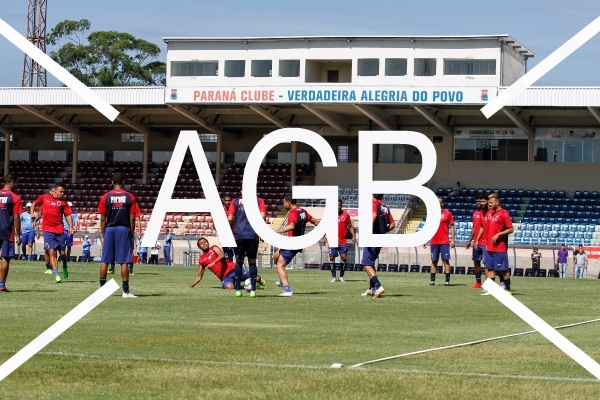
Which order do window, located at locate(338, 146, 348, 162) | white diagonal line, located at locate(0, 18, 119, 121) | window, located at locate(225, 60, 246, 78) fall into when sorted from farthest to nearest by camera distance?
window, located at locate(338, 146, 348, 162)
window, located at locate(225, 60, 246, 78)
white diagonal line, located at locate(0, 18, 119, 121)

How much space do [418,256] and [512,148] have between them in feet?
51.5

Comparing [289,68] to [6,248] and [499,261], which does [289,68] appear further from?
[6,248]

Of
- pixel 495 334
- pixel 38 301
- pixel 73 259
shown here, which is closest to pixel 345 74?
pixel 73 259

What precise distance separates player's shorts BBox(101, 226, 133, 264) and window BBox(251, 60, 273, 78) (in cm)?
4131

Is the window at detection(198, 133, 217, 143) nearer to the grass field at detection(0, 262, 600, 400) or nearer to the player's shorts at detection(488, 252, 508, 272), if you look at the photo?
the player's shorts at detection(488, 252, 508, 272)

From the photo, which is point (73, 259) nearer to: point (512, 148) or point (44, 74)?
point (512, 148)

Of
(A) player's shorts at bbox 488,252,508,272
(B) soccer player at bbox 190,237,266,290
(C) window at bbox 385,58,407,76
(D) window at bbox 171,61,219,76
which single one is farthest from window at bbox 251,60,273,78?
(A) player's shorts at bbox 488,252,508,272

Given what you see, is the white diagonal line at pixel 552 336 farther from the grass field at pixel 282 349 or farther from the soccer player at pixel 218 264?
the soccer player at pixel 218 264

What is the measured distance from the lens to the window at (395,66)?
57656 millimetres

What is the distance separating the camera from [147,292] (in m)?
21.8

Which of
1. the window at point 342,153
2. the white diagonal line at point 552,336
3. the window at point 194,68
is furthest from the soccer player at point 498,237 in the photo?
the window at point 194,68

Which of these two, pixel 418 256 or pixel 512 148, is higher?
pixel 512 148

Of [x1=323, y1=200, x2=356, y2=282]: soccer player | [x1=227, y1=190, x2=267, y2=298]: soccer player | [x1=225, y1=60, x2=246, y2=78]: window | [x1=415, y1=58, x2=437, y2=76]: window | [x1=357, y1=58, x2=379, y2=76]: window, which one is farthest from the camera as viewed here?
[x1=225, y1=60, x2=246, y2=78]: window

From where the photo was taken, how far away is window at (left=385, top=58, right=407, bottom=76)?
57656mm
